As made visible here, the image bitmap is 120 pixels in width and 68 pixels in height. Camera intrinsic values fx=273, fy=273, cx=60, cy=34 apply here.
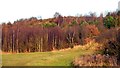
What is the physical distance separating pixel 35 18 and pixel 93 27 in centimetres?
1861

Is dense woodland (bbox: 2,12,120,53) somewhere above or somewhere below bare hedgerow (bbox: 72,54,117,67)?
above

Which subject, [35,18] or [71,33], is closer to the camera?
[71,33]

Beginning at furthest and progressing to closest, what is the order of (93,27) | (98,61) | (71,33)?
(93,27), (71,33), (98,61)

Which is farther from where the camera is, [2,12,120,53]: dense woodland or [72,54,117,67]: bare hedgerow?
[2,12,120,53]: dense woodland

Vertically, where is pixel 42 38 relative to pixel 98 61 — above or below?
above

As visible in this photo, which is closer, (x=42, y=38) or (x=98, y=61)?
(x=98, y=61)

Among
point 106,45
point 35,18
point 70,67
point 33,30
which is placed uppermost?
point 35,18

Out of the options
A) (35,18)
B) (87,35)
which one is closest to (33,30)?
(87,35)

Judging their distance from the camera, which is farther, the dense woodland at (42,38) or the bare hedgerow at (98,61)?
the dense woodland at (42,38)

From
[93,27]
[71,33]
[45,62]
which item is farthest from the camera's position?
[93,27]

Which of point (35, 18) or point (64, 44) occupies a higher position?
point (35, 18)

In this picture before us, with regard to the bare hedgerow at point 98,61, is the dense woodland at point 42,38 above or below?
above

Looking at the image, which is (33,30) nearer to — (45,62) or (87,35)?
(87,35)

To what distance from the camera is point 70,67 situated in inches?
620
